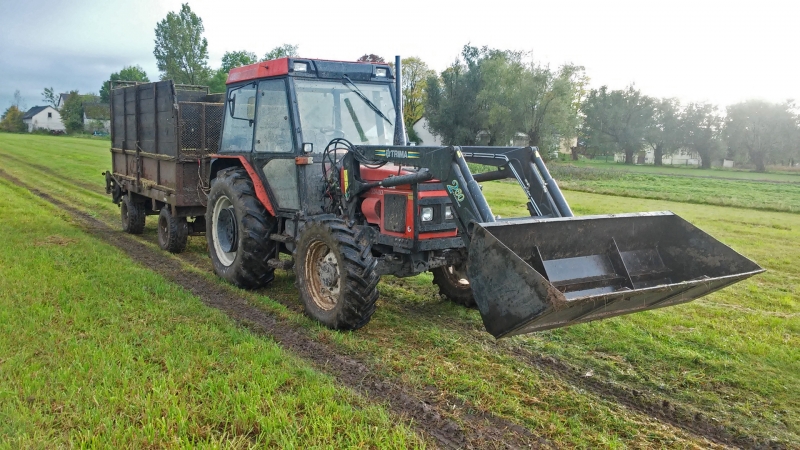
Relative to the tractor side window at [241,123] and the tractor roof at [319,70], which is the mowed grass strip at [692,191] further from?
the tractor side window at [241,123]

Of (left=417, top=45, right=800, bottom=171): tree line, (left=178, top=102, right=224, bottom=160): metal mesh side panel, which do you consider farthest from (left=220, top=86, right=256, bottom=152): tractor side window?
(left=417, top=45, right=800, bottom=171): tree line

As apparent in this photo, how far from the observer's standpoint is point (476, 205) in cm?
484

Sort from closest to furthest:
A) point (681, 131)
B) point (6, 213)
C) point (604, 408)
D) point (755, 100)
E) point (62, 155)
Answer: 1. point (604, 408)
2. point (6, 213)
3. point (62, 155)
4. point (755, 100)
5. point (681, 131)

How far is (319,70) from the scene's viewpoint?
6855 millimetres

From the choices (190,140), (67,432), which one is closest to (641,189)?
(190,140)

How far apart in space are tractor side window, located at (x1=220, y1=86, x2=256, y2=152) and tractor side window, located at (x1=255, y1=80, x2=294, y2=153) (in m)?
0.19

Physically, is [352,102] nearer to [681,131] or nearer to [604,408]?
[604,408]

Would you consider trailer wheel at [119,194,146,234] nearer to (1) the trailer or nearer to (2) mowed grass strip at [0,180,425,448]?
(1) the trailer

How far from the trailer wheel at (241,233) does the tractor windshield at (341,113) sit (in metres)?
1.10

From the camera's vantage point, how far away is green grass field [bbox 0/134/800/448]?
13.1ft

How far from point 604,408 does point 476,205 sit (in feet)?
5.68

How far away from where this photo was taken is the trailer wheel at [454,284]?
686 centimetres

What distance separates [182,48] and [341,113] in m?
54.6

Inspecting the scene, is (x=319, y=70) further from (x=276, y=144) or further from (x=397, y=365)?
(x=397, y=365)
